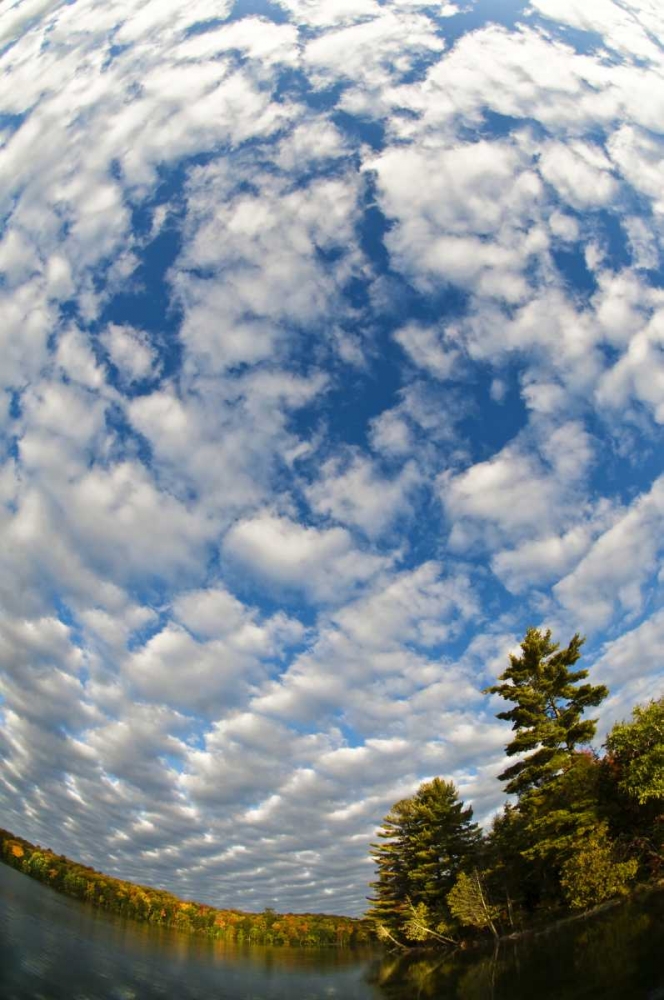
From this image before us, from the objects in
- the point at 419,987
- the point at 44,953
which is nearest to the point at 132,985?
the point at 44,953

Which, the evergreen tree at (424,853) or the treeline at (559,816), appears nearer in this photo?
the treeline at (559,816)

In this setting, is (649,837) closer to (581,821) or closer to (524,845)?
(581,821)

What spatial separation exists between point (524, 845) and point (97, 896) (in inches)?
8377

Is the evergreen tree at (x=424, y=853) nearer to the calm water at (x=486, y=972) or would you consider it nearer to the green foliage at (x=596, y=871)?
the calm water at (x=486, y=972)

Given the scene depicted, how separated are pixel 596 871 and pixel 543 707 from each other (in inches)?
441

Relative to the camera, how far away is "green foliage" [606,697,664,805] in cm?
3131

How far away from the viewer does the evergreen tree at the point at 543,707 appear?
123ft

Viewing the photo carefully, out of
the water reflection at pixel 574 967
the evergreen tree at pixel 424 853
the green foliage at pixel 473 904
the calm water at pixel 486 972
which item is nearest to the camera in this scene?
the water reflection at pixel 574 967

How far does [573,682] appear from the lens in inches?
1593

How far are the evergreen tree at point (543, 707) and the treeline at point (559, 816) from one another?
80mm

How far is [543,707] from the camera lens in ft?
132

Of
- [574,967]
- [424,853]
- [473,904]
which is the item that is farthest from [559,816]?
[424,853]

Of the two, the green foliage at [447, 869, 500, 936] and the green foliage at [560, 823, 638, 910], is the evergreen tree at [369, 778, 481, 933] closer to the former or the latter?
the green foliage at [447, 869, 500, 936]

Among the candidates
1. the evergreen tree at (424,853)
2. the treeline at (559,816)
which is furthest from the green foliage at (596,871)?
the evergreen tree at (424,853)
